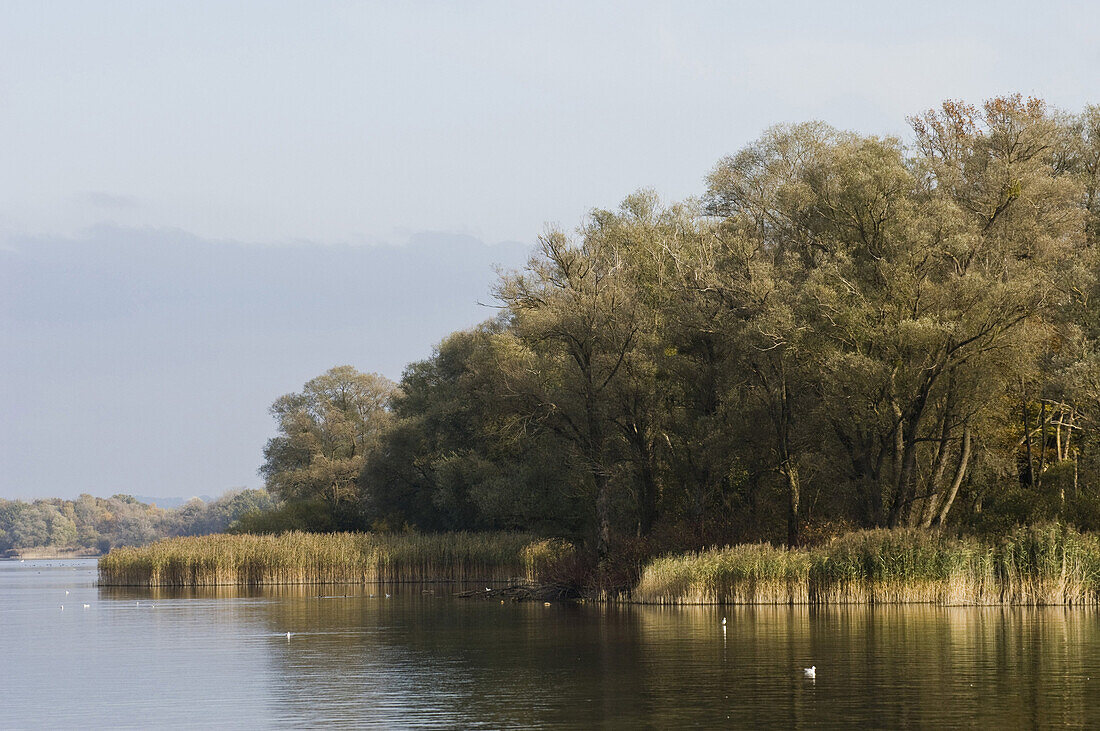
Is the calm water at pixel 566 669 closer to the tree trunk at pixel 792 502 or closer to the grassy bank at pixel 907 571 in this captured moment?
the grassy bank at pixel 907 571

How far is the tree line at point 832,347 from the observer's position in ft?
144

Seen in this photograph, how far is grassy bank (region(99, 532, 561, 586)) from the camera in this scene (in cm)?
6253

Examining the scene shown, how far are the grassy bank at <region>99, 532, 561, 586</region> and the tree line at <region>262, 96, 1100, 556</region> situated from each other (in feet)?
16.9

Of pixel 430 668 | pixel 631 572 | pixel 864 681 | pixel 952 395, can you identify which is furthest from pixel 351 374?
pixel 864 681

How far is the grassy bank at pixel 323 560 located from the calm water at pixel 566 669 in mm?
18115

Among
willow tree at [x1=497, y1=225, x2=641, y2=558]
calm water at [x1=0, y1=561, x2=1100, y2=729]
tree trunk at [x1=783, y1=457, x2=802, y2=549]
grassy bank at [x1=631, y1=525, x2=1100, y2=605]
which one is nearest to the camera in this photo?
calm water at [x1=0, y1=561, x2=1100, y2=729]

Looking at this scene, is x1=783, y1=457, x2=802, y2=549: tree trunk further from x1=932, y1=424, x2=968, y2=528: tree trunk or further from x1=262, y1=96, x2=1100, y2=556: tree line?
x1=932, y1=424, x2=968, y2=528: tree trunk

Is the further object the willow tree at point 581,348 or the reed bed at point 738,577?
the willow tree at point 581,348

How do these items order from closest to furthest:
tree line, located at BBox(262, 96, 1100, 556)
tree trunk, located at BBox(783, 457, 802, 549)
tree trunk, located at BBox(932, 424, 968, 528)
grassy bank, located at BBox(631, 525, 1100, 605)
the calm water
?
the calm water, grassy bank, located at BBox(631, 525, 1100, 605), tree line, located at BBox(262, 96, 1100, 556), tree trunk, located at BBox(932, 424, 968, 528), tree trunk, located at BBox(783, 457, 802, 549)

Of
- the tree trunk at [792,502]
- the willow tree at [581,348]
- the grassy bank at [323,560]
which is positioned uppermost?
the willow tree at [581,348]

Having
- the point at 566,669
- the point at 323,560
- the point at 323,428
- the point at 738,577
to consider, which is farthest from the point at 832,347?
the point at 323,428

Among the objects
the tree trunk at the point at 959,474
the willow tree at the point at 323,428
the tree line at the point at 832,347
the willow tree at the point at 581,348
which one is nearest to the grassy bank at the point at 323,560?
the tree line at the point at 832,347

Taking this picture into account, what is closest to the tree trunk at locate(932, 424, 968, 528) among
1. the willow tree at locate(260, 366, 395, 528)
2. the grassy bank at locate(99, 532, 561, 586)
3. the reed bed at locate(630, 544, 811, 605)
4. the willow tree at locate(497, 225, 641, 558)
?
the reed bed at locate(630, 544, 811, 605)

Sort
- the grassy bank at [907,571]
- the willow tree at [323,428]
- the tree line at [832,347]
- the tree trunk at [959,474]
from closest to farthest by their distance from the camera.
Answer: the grassy bank at [907,571] → the tree line at [832,347] → the tree trunk at [959,474] → the willow tree at [323,428]
